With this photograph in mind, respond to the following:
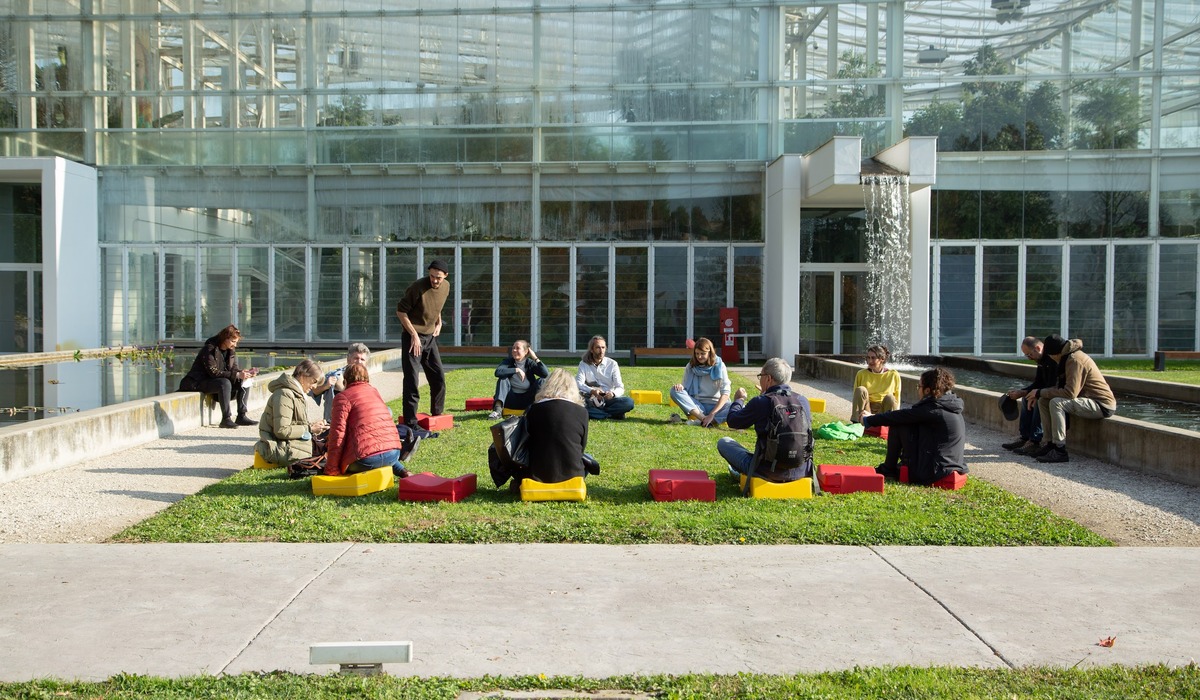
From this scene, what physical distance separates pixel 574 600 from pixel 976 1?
2608cm

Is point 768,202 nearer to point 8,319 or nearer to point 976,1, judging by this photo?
point 976,1

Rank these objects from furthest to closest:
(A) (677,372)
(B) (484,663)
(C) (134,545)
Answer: (A) (677,372) < (C) (134,545) < (B) (484,663)

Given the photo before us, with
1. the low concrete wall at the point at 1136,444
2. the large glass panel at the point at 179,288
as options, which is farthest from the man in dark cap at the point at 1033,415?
the large glass panel at the point at 179,288

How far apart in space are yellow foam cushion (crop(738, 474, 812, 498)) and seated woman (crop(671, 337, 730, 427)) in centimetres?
437

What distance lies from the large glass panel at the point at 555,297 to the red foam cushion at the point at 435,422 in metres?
15.5

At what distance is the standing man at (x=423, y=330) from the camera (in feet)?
35.4

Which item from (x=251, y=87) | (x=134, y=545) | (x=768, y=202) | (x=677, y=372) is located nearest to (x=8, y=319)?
(x=251, y=87)

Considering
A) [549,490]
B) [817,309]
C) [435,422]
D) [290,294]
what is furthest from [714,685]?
[290,294]

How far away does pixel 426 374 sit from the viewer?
37.2 ft

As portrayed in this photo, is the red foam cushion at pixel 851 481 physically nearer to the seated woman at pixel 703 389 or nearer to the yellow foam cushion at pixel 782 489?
the yellow foam cushion at pixel 782 489

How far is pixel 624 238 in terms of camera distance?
27188 mm

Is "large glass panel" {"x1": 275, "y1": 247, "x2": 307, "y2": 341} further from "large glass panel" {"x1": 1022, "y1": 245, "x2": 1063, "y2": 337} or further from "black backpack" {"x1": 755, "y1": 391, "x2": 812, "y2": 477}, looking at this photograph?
"black backpack" {"x1": 755, "y1": 391, "x2": 812, "y2": 477}

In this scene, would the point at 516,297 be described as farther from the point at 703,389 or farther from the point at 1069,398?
the point at 1069,398

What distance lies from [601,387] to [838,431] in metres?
3.06
